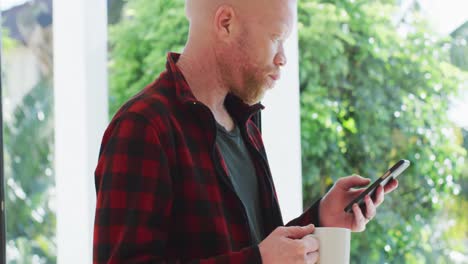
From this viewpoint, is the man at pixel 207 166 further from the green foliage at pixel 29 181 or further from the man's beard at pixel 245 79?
the green foliage at pixel 29 181

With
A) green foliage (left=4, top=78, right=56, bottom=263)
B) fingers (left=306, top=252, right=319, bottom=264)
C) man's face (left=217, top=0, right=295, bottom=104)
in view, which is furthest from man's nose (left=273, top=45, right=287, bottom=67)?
green foliage (left=4, top=78, right=56, bottom=263)

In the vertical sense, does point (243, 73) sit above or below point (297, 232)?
above

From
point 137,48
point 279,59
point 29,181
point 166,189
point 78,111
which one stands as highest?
point 137,48

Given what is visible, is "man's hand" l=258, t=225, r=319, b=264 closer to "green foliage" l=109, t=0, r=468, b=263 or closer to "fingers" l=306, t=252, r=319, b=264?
"fingers" l=306, t=252, r=319, b=264

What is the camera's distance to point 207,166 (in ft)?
4.75

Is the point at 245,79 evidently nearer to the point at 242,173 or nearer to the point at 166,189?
the point at 242,173

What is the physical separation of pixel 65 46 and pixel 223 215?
2057 mm

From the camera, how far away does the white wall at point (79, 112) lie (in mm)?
3254

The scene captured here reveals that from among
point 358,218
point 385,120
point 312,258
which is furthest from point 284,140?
point 312,258

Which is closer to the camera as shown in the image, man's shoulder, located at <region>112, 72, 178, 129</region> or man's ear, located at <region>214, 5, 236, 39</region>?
man's shoulder, located at <region>112, 72, 178, 129</region>

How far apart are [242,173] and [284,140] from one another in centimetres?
116

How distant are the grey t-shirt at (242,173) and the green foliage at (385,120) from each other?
170 cm

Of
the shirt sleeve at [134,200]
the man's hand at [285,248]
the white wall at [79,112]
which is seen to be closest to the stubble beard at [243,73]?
the shirt sleeve at [134,200]

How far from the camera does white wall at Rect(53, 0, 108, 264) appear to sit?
325 centimetres
